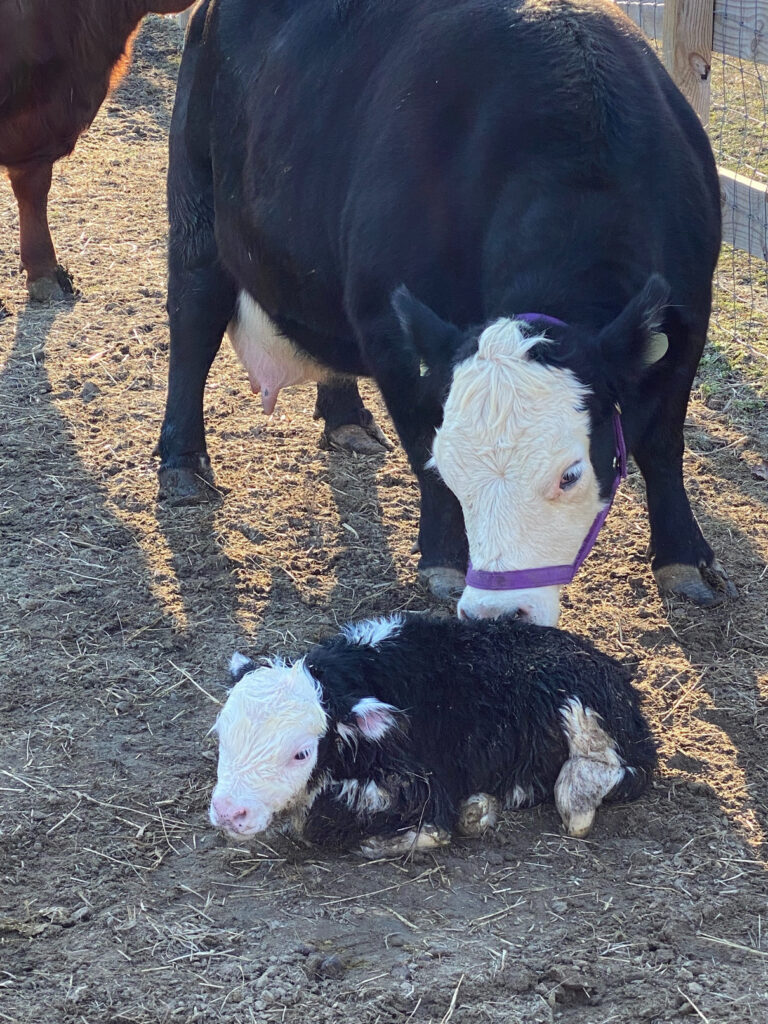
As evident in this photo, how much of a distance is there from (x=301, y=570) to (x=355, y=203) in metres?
1.37

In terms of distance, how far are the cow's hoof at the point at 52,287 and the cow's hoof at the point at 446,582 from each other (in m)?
4.01

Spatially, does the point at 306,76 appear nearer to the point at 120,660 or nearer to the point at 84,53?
the point at 120,660

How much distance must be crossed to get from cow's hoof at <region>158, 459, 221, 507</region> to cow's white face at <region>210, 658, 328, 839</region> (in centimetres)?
230

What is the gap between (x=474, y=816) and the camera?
10.5ft

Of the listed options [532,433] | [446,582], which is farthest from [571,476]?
[446,582]

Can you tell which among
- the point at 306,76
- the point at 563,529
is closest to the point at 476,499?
the point at 563,529

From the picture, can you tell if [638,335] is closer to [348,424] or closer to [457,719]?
[457,719]

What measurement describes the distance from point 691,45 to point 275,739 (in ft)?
16.3

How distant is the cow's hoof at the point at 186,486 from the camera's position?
5.26 meters

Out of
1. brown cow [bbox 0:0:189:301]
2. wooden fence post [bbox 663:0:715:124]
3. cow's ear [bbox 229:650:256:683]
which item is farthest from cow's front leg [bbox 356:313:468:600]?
brown cow [bbox 0:0:189:301]

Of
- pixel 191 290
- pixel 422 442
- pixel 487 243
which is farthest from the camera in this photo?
pixel 191 290

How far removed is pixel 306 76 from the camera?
465cm

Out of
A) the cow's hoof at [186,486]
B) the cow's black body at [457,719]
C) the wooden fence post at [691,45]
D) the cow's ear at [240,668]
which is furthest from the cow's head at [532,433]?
the wooden fence post at [691,45]

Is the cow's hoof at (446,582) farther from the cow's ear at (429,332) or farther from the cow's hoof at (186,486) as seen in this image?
the cow's hoof at (186,486)
